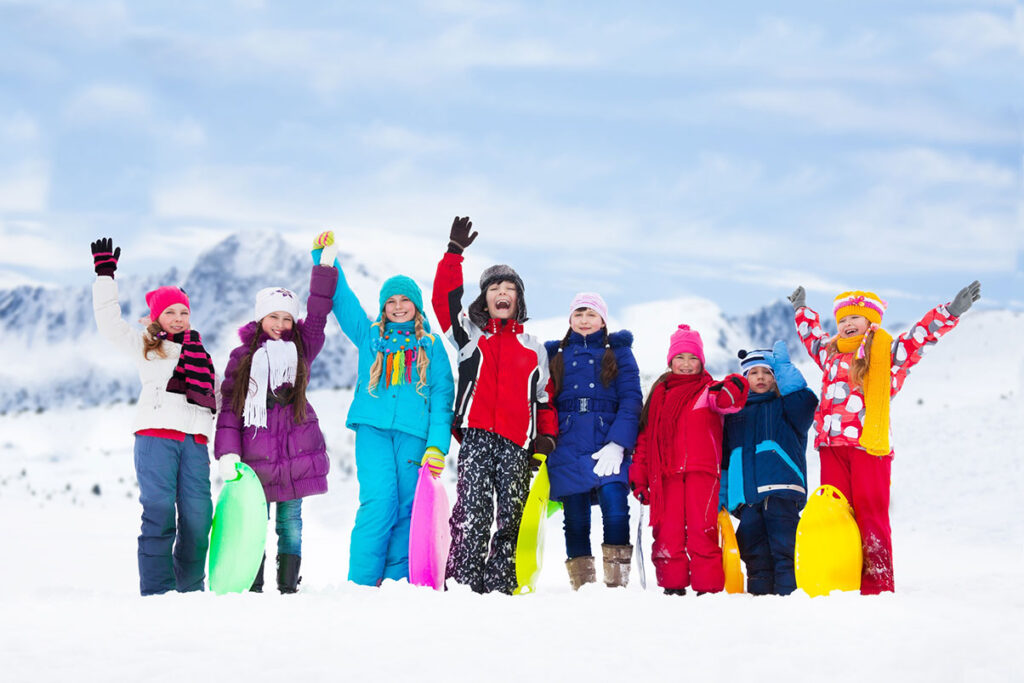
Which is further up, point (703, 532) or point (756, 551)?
point (703, 532)

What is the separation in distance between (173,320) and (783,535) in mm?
3991

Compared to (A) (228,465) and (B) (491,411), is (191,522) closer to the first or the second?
(A) (228,465)

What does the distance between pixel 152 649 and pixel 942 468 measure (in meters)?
12.9

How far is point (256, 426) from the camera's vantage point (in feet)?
18.8

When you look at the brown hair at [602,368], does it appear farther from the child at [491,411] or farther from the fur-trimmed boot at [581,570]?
the fur-trimmed boot at [581,570]

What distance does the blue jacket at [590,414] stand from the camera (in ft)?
18.8

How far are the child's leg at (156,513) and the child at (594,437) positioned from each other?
2.29 m

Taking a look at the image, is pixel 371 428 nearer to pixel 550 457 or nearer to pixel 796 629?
pixel 550 457

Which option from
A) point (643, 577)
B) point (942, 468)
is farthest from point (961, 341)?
point (643, 577)

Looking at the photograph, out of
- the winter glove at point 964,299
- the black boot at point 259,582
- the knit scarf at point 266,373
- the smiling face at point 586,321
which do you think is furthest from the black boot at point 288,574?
the winter glove at point 964,299

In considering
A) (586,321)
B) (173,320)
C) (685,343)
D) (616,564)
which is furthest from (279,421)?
(685,343)

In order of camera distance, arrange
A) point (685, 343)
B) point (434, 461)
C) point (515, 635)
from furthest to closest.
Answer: point (685, 343)
point (434, 461)
point (515, 635)

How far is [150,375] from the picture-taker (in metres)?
5.75

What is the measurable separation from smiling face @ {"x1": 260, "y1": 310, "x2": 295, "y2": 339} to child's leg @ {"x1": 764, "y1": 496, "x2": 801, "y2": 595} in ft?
10.5
